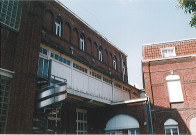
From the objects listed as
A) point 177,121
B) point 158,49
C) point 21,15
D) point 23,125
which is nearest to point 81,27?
point 158,49

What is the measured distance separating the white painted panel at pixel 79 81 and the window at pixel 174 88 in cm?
664

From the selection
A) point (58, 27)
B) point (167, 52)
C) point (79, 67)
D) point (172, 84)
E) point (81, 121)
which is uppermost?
point (58, 27)

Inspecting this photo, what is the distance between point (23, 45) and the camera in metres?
10.3

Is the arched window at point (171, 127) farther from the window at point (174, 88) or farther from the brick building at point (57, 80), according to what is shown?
the window at point (174, 88)

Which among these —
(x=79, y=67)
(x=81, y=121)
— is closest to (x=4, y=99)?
(x=79, y=67)

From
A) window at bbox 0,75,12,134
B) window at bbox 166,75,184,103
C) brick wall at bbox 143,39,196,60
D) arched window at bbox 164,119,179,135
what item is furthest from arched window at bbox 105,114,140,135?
window at bbox 0,75,12,134

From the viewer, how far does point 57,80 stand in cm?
1210

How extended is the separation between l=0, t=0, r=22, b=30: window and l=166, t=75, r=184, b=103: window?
1202 cm

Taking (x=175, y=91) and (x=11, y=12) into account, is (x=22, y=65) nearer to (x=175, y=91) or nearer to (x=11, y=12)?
(x=11, y=12)

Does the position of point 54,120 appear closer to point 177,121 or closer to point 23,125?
point 23,125

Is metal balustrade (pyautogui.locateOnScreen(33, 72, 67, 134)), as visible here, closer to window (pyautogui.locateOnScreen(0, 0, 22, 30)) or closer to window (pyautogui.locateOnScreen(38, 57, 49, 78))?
window (pyautogui.locateOnScreen(38, 57, 49, 78))

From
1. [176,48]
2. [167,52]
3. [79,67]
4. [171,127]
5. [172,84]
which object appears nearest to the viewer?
[79,67]

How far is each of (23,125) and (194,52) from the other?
→ 14.3 metres

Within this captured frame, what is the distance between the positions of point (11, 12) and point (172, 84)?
495 inches
